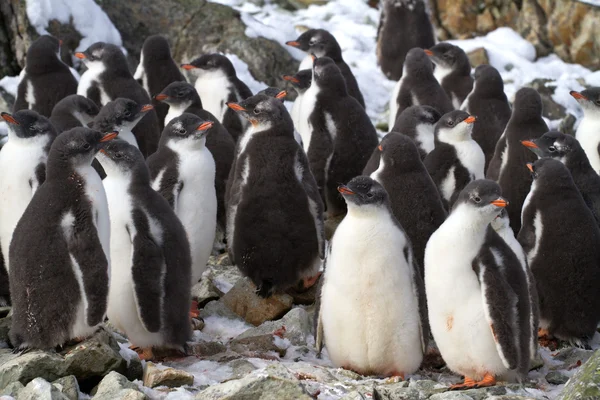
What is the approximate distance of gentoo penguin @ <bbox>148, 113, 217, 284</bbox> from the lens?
7.12 m

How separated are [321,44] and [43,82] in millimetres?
3277

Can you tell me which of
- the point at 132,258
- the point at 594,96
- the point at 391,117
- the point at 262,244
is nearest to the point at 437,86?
the point at 391,117

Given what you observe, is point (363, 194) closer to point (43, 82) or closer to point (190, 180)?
point (190, 180)

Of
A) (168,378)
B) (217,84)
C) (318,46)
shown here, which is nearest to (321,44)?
(318,46)

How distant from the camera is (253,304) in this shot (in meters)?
6.96

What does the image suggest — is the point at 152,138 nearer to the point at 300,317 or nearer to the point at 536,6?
the point at 300,317

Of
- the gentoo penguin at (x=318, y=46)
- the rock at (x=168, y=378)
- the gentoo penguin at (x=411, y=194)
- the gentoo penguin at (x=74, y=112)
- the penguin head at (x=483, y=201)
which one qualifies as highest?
the penguin head at (x=483, y=201)

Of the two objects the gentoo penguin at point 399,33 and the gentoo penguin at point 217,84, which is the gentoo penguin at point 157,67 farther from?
the gentoo penguin at point 399,33

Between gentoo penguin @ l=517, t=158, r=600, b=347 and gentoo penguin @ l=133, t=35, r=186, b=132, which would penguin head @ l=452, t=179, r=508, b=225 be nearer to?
gentoo penguin @ l=517, t=158, r=600, b=347

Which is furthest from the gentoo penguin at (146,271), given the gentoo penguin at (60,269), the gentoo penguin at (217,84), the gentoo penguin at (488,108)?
the gentoo penguin at (488,108)

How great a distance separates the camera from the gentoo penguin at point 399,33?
1323 centimetres

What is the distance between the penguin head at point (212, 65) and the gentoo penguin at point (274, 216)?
142 inches

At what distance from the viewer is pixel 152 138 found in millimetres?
9477

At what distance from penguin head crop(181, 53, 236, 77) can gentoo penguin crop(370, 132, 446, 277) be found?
4191 mm
